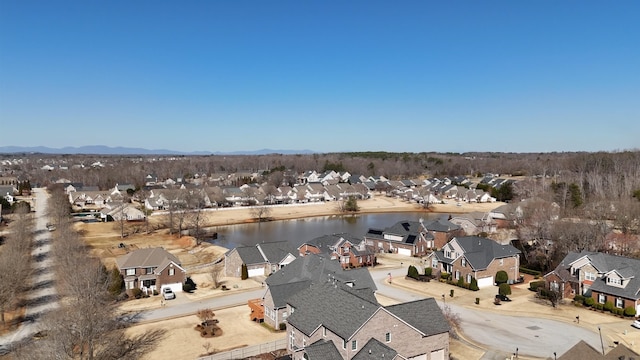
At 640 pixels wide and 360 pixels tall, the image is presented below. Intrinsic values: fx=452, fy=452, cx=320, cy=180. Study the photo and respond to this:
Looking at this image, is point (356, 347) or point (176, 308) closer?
point (356, 347)

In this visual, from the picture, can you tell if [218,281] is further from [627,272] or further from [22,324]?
[627,272]

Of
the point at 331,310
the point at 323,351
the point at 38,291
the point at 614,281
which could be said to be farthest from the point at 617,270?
the point at 38,291

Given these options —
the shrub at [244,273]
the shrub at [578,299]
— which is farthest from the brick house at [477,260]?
the shrub at [244,273]

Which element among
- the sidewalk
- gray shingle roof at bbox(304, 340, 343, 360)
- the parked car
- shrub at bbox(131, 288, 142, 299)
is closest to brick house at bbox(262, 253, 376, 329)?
the sidewalk

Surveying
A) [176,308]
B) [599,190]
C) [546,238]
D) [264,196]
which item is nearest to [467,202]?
[599,190]

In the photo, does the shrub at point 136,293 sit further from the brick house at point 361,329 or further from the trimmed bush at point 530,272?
the trimmed bush at point 530,272

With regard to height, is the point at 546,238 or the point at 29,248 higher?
the point at 546,238
